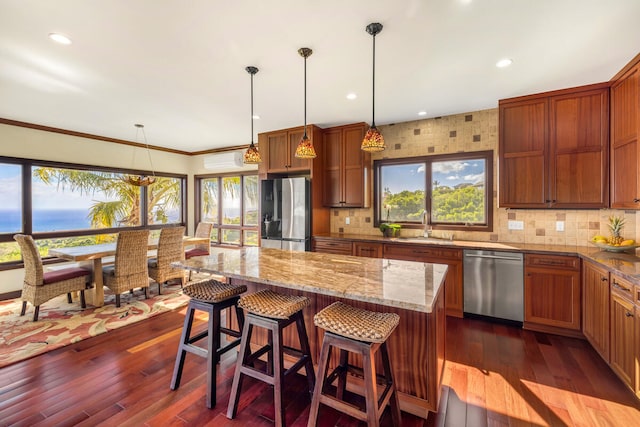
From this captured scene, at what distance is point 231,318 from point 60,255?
277 centimetres

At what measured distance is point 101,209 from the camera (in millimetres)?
5371

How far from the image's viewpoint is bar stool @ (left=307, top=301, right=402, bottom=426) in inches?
58.1

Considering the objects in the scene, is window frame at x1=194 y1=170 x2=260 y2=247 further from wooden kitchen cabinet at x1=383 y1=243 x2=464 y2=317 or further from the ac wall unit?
wooden kitchen cabinet at x1=383 y1=243 x2=464 y2=317

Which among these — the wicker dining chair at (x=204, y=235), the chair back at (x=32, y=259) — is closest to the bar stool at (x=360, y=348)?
the chair back at (x=32, y=259)

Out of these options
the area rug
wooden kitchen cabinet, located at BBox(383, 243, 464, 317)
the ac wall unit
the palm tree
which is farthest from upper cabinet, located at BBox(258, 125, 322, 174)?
the palm tree

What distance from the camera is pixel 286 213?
14.4 feet

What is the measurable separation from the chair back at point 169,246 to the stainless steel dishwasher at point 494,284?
403 cm

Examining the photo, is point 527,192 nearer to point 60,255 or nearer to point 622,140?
A: point 622,140

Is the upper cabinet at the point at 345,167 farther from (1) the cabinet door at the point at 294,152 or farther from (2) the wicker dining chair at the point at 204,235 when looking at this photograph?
(2) the wicker dining chair at the point at 204,235

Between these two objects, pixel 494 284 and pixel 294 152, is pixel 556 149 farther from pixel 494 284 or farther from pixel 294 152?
pixel 294 152

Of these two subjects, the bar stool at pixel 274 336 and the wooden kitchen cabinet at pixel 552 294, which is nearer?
the bar stool at pixel 274 336

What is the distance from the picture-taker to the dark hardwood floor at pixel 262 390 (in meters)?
1.84

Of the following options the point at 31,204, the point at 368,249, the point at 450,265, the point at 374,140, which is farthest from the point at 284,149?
the point at 31,204

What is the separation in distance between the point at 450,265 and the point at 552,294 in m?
0.98
